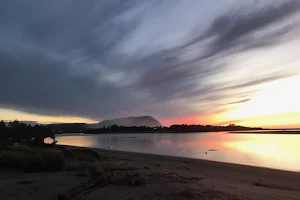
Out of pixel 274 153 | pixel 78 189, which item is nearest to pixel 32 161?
pixel 78 189

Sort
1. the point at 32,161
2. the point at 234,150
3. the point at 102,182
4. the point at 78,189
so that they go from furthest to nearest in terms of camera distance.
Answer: the point at 234,150 → the point at 32,161 → the point at 102,182 → the point at 78,189

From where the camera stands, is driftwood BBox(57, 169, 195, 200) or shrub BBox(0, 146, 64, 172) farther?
shrub BBox(0, 146, 64, 172)

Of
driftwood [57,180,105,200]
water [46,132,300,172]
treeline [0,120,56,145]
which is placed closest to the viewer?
driftwood [57,180,105,200]

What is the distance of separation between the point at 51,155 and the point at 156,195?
26.1ft

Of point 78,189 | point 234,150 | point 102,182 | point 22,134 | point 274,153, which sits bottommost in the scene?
point 78,189

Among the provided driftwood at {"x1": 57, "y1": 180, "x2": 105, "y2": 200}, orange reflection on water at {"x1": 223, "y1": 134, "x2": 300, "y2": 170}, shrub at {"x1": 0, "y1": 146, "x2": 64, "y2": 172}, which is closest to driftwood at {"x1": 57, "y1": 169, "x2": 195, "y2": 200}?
driftwood at {"x1": 57, "y1": 180, "x2": 105, "y2": 200}

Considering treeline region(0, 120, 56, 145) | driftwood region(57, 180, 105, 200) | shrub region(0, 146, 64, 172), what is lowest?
driftwood region(57, 180, 105, 200)

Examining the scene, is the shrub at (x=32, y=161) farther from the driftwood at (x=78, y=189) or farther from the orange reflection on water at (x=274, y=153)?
the orange reflection on water at (x=274, y=153)

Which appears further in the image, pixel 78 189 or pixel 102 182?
pixel 102 182

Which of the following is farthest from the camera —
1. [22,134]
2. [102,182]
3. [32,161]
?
[22,134]

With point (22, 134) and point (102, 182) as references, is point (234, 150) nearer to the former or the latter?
point (22, 134)

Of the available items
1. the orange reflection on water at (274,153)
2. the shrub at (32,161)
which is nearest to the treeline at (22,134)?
the shrub at (32,161)

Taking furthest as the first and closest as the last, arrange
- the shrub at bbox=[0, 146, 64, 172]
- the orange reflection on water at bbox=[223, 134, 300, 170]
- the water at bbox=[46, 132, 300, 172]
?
the water at bbox=[46, 132, 300, 172]
the orange reflection on water at bbox=[223, 134, 300, 170]
the shrub at bbox=[0, 146, 64, 172]

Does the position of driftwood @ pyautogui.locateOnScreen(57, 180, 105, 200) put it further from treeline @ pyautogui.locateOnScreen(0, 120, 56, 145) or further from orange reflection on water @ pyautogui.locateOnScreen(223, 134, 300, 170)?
treeline @ pyautogui.locateOnScreen(0, 120, 56, 145)
